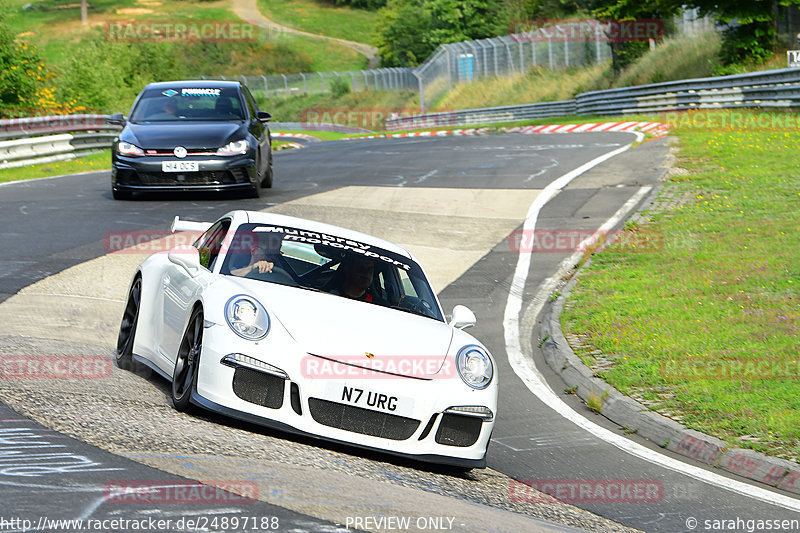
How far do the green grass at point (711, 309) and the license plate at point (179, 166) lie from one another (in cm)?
633

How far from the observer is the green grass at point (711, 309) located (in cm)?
790

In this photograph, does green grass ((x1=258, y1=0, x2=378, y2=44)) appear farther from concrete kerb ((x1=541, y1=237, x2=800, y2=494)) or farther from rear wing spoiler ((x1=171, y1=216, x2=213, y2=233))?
rear wing spoiler ((x1=171, y1=216, x2=213, y2=233))

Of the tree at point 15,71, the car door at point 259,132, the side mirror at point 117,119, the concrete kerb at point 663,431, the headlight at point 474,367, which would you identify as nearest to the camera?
the headlight at point 474,367

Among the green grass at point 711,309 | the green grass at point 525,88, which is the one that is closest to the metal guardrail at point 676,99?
the green grass at point 525,88

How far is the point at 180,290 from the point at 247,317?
114 centimetres

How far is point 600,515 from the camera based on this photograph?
19.4 ft

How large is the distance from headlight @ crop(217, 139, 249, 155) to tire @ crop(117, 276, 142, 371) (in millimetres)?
8387

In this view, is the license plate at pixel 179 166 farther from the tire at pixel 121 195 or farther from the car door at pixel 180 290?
the car door at pixel 180 290

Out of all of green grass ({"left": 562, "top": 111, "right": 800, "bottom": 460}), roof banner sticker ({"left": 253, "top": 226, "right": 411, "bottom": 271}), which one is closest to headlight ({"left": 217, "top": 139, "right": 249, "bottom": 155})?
green grass ({"left": 562, "top": 111, "right": 800, "bottom": 460})

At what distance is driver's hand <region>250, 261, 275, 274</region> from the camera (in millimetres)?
7105

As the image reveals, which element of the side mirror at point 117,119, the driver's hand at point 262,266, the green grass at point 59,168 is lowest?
the green grass at point 59,168

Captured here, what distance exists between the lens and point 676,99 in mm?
35031

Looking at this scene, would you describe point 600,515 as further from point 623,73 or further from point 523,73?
point 523,73

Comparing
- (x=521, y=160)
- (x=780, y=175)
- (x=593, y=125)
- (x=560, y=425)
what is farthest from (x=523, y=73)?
(x=560, y=425)
